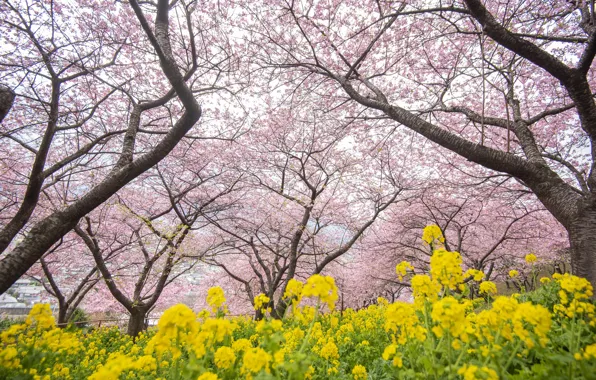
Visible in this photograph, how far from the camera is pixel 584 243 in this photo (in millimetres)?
3947

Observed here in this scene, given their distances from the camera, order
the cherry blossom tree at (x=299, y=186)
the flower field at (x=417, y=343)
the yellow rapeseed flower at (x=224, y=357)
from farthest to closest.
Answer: the cherry blossom tree at (x=299, y=186) → the yellow rapeseed flower at (x=224, y=357) → the flower field at (x=417, y=343)

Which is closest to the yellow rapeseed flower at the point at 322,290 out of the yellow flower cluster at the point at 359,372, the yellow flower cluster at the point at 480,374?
the yellow flower cluster at the point at 480,374

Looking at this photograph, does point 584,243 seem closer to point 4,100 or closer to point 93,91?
point 4,100

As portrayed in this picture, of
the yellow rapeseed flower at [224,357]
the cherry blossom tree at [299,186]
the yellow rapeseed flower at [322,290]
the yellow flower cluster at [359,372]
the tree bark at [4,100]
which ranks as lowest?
the yellow flower cluster at [359,372]

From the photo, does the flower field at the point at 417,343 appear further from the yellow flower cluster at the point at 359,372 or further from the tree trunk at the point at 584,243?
the tree trunk at the point at 584,243

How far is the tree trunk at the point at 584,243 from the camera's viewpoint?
3875 millimetres

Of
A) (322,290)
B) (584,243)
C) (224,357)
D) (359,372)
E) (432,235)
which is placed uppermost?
(584,243)

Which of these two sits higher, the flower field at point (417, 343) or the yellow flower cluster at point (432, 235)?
the yellow flower cluster at point (432, 235)

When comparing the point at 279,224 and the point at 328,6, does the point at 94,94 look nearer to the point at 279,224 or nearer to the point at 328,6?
the point at 328,6

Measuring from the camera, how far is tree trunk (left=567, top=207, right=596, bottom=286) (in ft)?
12.7

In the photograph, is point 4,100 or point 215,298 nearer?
point 215,298

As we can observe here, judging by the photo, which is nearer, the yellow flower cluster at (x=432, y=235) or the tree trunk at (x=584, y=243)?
the yellow flower cluster at (x=432, y=235)

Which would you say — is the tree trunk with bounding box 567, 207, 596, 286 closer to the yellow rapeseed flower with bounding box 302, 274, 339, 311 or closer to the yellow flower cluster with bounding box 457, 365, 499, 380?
the yellow flower cluster with bounding box 457, 365, 499, 380

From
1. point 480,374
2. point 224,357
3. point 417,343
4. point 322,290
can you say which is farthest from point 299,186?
point 480,374
